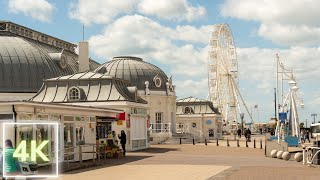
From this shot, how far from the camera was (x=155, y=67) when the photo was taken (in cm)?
6347

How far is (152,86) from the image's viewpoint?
6047 cm

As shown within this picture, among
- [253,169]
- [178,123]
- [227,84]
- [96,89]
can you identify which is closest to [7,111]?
[253,169]

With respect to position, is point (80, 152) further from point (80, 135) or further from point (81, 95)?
point (81, 95)

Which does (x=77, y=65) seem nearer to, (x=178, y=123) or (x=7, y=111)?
(x=178, y=123)

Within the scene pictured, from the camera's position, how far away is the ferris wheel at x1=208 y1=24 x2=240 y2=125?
9294 centimetres

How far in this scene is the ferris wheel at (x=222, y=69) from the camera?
9294cm

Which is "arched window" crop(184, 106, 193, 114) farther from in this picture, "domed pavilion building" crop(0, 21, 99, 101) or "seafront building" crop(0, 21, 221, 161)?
"domed pavilion building" crop(0, 21, 99, 101)

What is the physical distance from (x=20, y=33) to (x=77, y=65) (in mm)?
6884

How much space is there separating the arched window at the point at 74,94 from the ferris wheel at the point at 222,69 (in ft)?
173

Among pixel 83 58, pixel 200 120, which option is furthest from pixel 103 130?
pixel 200 120

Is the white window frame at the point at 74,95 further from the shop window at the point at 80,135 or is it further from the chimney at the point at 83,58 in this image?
the chimney at the point at 83,58

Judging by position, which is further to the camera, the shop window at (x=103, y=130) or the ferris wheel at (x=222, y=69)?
the ferris wheel at (x=222, y=69)

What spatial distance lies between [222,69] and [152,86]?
35.9m

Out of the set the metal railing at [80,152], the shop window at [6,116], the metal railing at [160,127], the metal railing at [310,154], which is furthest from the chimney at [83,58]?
the metal railing at [310,154]
